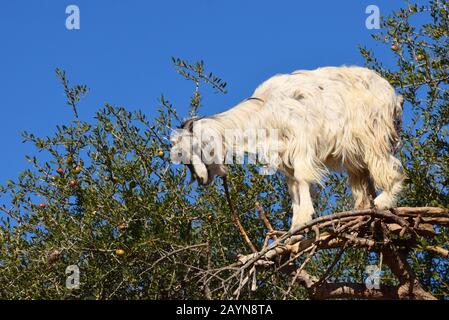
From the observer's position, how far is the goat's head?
980cm

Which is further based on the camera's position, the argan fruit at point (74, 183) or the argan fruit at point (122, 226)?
the argan fruit at point (74, 183)

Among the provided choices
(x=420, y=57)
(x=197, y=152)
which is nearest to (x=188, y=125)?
(x=197, y=152)

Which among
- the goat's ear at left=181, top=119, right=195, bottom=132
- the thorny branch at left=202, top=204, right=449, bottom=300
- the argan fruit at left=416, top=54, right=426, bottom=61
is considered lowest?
the thorny branch at left=202, top=204, right=449, bottom=300

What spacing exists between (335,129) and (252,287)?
2.03 meters

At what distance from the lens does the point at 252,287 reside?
8648mm

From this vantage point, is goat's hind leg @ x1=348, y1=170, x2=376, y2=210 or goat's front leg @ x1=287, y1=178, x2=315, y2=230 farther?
goat's hind leg @ x1=348, y1=170, x2=376, y2=210

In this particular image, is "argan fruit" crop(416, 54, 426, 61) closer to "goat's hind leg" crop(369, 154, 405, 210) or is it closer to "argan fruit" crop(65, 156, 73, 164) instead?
"goat's hind leg" crop(369, 154, 405, 210)

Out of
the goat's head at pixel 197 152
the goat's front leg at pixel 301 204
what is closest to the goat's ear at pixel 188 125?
the goat's head at pixel 197 152

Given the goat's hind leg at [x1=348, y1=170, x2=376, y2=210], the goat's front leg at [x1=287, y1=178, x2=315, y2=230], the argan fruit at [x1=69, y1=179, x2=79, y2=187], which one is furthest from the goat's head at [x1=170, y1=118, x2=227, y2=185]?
the goat's hind leg at [x1=348, y1=170, x2=376, y2=210]

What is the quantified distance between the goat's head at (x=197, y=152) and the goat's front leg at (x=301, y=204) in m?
0.66

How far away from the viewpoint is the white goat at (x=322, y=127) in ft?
32.7

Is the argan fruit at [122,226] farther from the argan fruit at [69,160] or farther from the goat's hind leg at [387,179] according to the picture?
the goat's hind leg at [387,179]

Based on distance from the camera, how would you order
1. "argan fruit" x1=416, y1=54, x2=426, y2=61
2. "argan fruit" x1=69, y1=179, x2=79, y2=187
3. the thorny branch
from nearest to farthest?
the thorny branch → "argan fruit" x1=69, y1=179, x2=79, y2=187 → "argan fruit" x1=416, y1=54, x2=426, y2=61
